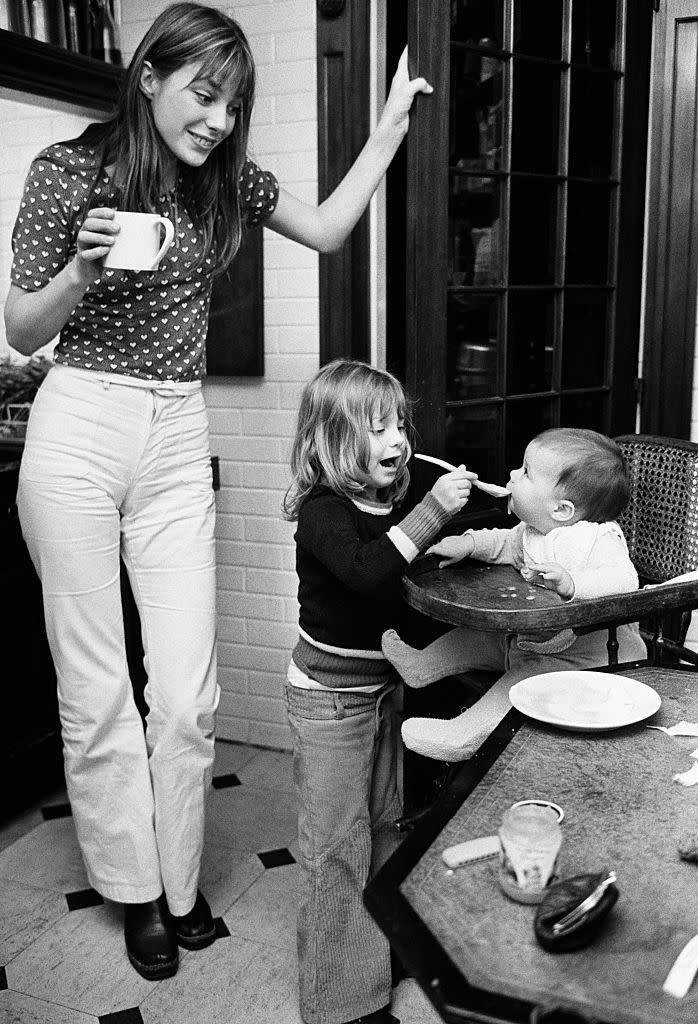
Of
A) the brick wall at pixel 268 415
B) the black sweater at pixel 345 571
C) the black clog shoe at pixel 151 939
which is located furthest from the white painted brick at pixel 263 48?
the black clog shoe at pixel 151 939

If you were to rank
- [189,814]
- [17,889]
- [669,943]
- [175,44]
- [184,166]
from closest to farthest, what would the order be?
1. [669,943]
2. [175,44]
3. [184,166]
4. [189,814]
5. [17,889]

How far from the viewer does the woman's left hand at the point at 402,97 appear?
92.2 inches

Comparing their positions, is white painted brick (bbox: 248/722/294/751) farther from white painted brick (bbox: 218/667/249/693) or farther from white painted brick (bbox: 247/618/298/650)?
white painted brick (bbox: 247/618/298/650)

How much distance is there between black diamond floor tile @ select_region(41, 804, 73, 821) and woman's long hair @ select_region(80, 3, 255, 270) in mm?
1626

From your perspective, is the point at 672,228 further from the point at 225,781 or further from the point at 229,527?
the point at 225,781

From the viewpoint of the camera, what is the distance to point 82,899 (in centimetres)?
257

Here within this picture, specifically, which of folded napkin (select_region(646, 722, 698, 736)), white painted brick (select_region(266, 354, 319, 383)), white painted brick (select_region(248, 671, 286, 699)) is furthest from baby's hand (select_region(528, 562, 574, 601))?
white painted brick (select_region(248, 671, 286, 699))

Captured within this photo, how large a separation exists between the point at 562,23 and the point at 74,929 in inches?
95.5

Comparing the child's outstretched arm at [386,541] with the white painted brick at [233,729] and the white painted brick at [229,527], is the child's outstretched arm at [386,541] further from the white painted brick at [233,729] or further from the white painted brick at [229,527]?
the white painted brick at [233,729]

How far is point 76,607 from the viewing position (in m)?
2.22

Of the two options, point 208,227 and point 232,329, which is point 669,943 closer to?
point 208,227

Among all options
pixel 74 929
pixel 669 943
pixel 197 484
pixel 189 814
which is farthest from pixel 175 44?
pixel 74 929

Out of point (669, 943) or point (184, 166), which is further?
point (184, 166)

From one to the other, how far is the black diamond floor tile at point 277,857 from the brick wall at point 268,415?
580 mm
